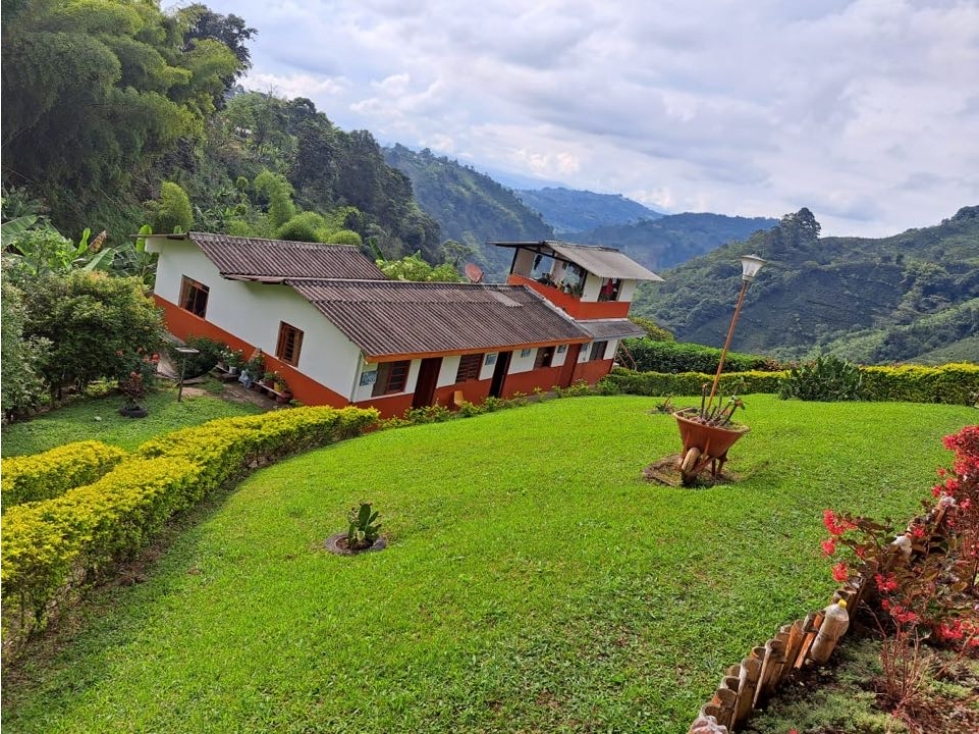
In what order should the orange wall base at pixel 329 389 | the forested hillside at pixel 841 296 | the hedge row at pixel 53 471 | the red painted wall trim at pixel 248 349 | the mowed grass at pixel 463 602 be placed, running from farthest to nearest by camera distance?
the forested hillside at pixel 841 296 < the orange wall base at pixel 329 389 < the red painted wall trim at pixel 248 349 < the hedge row at pixel 53 471 < the mowed grass at pixel 463 602

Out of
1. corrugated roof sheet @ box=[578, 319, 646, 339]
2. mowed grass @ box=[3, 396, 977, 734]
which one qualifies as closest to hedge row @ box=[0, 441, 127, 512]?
mowed grass @ box=[3, 396, 977, 734]

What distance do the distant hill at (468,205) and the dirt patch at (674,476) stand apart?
117 m

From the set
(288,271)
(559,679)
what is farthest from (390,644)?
(288,271)

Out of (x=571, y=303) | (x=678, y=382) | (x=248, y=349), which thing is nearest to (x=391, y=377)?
(x=248, y=349)

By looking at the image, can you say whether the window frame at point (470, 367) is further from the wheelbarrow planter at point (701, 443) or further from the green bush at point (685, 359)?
the green bush at point (685, 359)

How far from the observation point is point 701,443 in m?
9.45

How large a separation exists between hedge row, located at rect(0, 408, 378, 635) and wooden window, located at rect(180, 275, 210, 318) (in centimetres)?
852

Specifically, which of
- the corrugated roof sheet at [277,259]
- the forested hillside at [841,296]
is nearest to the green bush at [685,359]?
the corrugated roof sheet at [277,259]

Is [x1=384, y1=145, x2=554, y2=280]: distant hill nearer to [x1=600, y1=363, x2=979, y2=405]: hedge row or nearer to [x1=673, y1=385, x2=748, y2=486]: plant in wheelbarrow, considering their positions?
[x1=600, y1=363, x2=979, y2=405]: hedge row

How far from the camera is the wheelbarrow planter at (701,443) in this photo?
934 cm

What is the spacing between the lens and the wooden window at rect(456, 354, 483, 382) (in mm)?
18953

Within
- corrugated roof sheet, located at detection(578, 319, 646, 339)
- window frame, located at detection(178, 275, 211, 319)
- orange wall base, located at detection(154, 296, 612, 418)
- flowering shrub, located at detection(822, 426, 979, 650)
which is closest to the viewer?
flowering shrub, located at detection(822, 426, 979, 650)

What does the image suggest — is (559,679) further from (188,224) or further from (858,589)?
(188,224)

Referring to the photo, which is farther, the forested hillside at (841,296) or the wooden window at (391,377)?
the forested hillside at (841,296)
